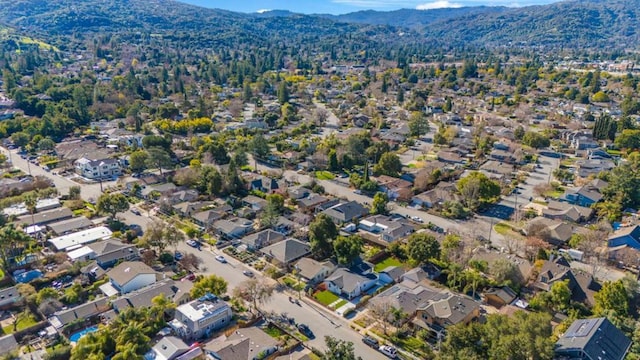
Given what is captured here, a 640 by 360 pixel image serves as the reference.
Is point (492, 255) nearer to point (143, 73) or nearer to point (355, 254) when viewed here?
point (355, 254)

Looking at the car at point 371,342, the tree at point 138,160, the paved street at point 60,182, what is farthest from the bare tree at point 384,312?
the tree at point 138,160

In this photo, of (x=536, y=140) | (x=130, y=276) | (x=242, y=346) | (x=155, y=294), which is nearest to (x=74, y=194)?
(x=130, y=276)

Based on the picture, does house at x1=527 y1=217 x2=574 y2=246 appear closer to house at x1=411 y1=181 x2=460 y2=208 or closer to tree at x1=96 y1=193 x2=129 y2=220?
house at x1=411 y1=181 x2=460 y2=208

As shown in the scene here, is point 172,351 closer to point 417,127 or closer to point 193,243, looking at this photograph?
point 193,243

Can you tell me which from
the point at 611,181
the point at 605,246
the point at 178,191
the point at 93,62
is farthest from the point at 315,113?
the point at 93,62

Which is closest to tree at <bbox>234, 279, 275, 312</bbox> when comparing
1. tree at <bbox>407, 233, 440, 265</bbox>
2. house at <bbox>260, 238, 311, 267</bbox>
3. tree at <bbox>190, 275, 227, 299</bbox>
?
→ tree at <bbox>190, 275, 227, 299</bbox>

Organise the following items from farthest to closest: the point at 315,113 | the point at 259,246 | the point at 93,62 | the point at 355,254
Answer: the point at 93,62
the point at 315,113
the point at 259,246
the point at 355,254
